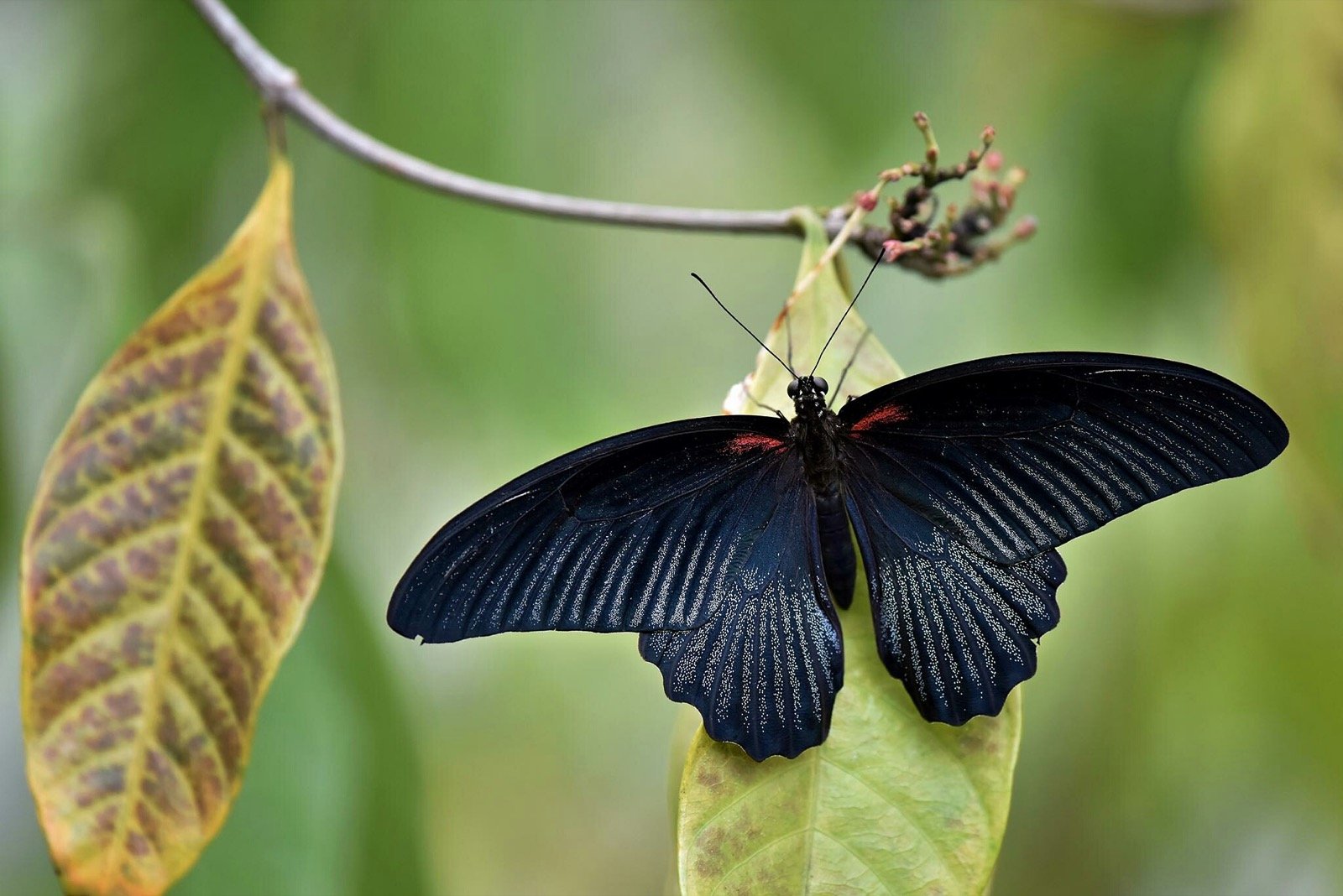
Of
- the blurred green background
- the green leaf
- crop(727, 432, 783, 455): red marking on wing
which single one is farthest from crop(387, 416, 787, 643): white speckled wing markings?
the blurred green background

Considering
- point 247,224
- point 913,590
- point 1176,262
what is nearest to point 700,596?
point 913,590

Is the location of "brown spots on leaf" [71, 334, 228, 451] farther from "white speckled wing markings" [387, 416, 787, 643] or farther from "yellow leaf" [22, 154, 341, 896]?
"white speckled wing markings" [387, 416, 787, 643]

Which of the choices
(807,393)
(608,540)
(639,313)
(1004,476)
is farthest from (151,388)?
(639,313)

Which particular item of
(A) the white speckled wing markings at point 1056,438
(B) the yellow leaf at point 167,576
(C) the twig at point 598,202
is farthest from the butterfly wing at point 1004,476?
(B) the yellow leaf at point 167,576

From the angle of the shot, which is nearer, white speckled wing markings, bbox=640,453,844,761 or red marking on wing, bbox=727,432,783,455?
white speckled wing markings, bbox=640,453,844,761

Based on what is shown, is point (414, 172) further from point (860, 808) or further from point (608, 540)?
point (860, 808)

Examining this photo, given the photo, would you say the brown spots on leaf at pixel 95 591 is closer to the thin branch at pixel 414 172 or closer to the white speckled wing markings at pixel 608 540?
the white speckled wing markings at pixel 608 540
